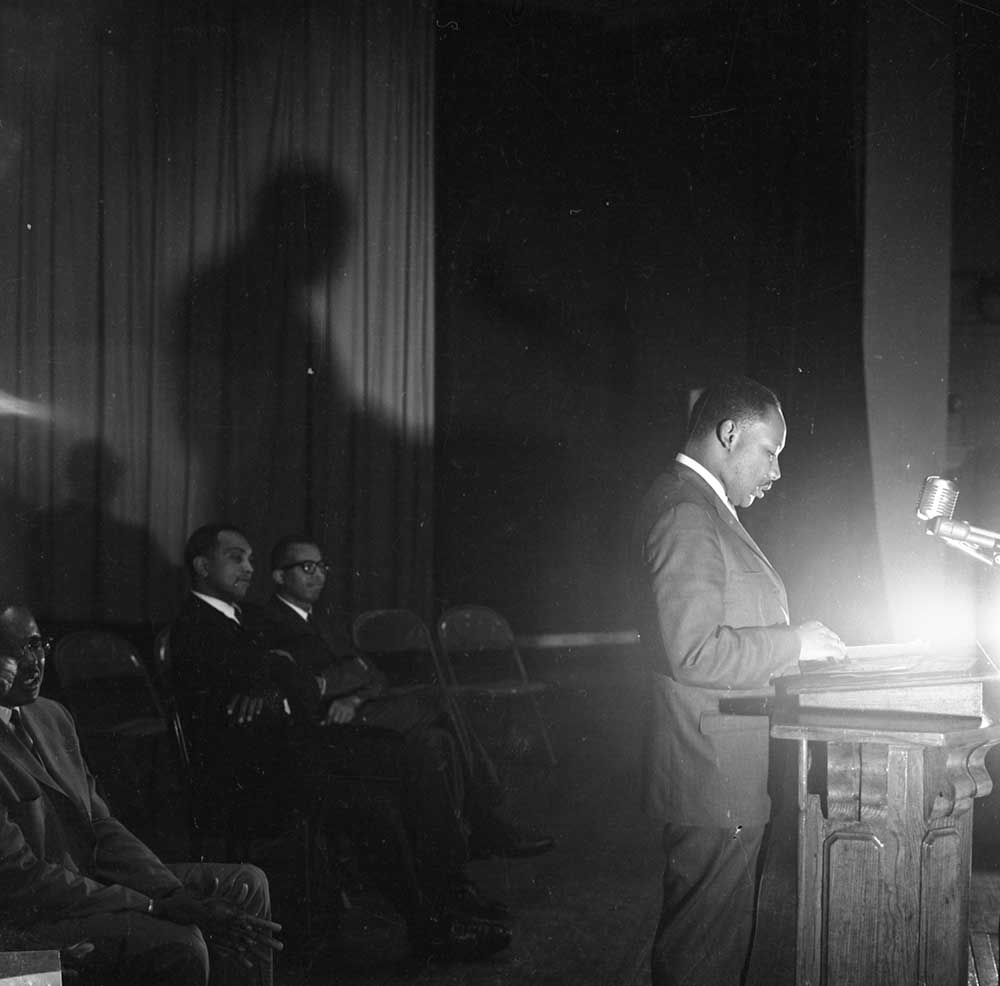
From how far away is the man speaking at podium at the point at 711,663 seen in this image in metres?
2.57

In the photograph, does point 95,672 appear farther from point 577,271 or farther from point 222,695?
point 577,271

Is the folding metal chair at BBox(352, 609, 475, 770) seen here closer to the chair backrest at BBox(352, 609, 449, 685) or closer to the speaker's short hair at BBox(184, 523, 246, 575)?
the chair backrest at BBox(352, 609, 449, 685)

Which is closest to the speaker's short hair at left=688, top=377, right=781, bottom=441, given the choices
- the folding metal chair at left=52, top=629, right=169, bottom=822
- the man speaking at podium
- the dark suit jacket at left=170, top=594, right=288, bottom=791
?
the man speaking at podium

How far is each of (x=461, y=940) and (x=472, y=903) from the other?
0.27m

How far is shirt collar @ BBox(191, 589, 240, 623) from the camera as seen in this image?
4255 mm

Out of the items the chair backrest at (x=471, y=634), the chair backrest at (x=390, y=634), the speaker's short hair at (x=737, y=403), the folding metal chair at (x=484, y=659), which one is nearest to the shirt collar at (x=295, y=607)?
the folding metal chair at (x=484, y=659)

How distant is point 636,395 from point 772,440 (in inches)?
192

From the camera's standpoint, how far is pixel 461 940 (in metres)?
3.65

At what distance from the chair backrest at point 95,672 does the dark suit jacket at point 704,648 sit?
3.10 m

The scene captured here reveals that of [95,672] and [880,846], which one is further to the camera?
[95,672]

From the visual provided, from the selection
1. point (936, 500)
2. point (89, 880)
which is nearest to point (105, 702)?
point (89, 880)

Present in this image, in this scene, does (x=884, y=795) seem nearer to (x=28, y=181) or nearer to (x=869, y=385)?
(x=869, y=385)

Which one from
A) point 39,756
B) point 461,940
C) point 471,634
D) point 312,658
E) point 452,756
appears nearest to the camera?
point 39,756

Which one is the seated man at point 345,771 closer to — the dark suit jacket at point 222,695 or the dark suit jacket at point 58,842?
the dark suit jacket at point 222,695
